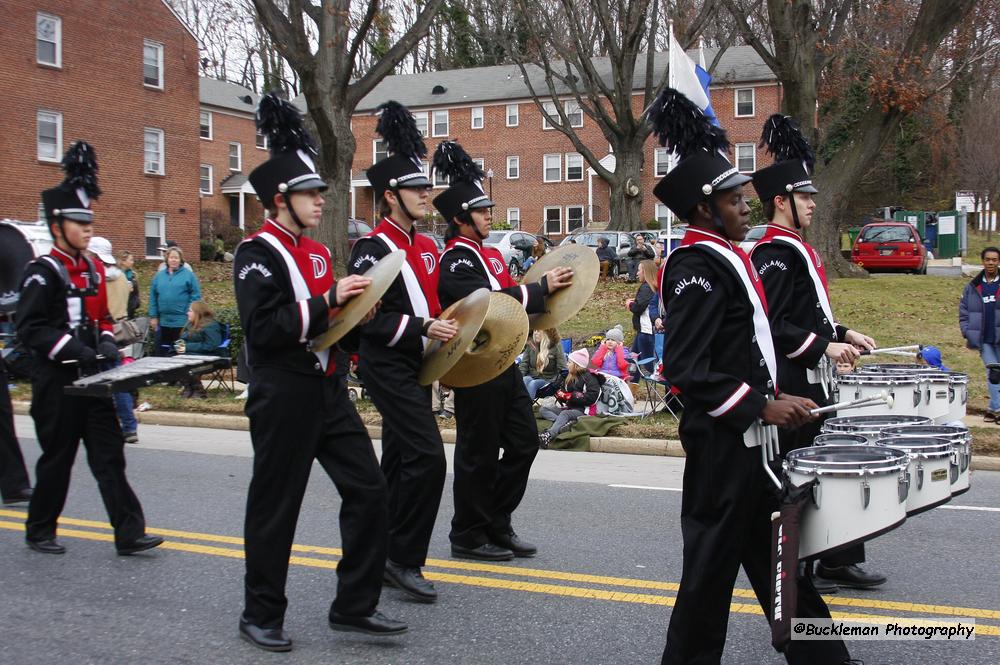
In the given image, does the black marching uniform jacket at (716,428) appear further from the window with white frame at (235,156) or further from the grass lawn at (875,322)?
the window with white frame at (235,156)

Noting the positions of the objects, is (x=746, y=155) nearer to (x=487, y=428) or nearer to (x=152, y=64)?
(x=152, y=64)

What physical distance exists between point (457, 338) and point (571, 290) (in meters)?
1.13

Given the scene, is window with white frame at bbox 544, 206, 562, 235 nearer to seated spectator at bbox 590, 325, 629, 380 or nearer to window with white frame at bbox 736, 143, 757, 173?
window with white frame at bbox 736, 143, 757, 173

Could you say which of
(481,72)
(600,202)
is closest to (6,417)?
(600,202)

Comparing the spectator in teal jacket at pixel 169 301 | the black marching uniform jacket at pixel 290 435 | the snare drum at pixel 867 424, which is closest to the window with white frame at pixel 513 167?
the spectator in teal jacket at pixel 169 301

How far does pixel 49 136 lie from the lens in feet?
116

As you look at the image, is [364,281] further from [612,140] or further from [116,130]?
[116,130]

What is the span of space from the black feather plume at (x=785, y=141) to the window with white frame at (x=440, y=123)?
5353cm

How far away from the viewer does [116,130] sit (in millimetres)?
37625

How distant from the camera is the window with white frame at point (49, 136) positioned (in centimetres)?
3500

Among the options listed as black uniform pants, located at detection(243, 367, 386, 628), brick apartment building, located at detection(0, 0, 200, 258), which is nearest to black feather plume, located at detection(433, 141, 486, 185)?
black uniform pants, located at detection(243, 367, 386, 628)

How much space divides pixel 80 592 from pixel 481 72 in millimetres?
56274

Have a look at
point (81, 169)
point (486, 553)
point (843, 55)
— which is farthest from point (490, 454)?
point (843, 55)

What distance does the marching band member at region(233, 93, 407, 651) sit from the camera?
16.5 ft
